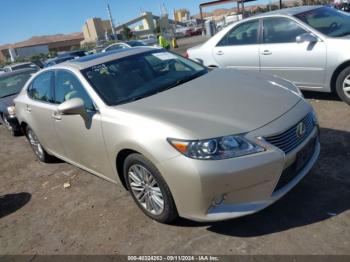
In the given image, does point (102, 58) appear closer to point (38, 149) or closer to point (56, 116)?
point (56, 116)

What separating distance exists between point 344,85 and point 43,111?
4.51 m

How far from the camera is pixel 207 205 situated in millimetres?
3004

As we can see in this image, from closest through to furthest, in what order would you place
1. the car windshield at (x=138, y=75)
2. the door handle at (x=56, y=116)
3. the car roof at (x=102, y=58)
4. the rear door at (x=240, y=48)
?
the car windshield at (x=138, y=75), the car roof at (x=102, y=58), the door handle at (x=56, y=116), the rear door at (x=240, y=48)

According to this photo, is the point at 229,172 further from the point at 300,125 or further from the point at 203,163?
the point at 300,125

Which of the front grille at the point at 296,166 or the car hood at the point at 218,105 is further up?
the car hood at the point at 218,105

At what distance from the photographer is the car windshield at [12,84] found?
9.20 meters

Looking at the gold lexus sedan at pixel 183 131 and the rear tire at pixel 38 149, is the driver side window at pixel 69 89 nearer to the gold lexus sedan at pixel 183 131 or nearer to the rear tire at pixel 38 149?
the gold lexus sedan at pixel 183 131

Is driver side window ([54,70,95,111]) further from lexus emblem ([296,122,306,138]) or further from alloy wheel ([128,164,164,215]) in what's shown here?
lexus emblem ([296,122,306,138])

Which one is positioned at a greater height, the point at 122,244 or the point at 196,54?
the point at 196,54

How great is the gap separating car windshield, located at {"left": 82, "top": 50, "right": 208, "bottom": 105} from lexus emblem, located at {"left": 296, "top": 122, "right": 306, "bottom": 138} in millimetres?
1450

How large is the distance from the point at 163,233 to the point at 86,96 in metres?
1.67

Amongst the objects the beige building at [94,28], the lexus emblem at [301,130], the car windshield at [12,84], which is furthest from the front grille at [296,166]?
the beige building at [94,28]

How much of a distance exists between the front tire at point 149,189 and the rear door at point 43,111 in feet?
5.43

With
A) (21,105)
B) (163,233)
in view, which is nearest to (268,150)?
(163,233)
